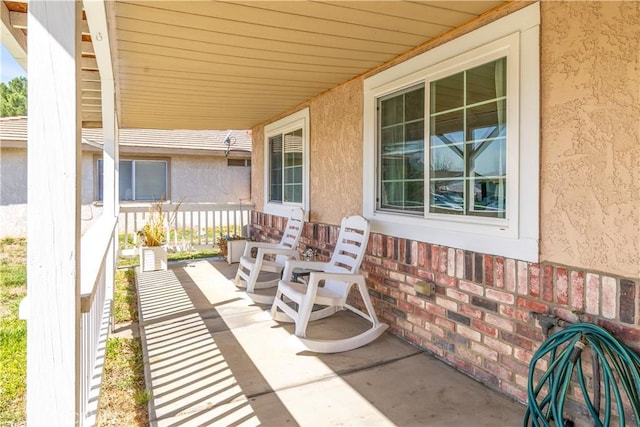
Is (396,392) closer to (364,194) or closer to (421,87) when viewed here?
(364,194)

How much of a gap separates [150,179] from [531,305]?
10780 millimetres

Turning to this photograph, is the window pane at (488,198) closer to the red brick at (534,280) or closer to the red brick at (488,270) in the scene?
the red brick at (488,270)

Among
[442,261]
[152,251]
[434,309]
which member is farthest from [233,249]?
[442,261]

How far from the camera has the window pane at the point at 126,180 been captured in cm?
1105

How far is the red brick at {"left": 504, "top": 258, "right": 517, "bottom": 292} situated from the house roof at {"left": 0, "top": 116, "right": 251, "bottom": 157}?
31.9 ft

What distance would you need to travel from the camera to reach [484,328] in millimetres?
2865

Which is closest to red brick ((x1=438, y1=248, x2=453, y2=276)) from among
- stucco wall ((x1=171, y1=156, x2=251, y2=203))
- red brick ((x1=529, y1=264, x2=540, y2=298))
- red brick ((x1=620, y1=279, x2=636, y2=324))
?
red brick ((x1=529, y1=264, x2=540, y2=298))

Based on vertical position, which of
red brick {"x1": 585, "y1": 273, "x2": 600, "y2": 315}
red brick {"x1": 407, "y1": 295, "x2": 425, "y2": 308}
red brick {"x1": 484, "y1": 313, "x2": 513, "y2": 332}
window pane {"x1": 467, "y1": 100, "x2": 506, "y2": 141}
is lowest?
red brick {"x1": 407, "y1": 295, "x2": 425, "y2": 308}

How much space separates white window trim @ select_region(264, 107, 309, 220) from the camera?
18.2 feet

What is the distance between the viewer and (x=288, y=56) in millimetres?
3654

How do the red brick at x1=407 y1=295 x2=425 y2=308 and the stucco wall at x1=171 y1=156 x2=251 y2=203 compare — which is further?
the stucco wall at x1=171 y1=156 x2=251 y2=203

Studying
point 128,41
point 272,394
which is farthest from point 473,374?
point 128,41

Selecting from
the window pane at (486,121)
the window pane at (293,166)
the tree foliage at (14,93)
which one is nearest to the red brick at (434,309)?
the window pane at (486,121)

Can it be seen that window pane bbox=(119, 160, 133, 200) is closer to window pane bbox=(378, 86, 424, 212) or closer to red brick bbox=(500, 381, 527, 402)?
window pane bbox=(378, 86, 424, 212)
